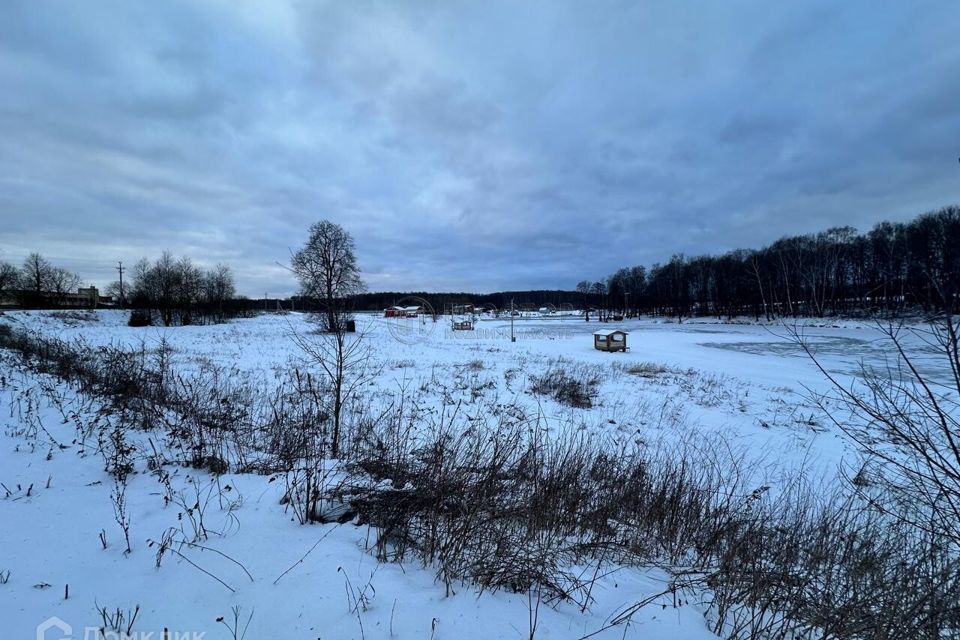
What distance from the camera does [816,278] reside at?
51.9m

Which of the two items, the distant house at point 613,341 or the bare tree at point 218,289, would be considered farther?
the bare tree at point 218,289

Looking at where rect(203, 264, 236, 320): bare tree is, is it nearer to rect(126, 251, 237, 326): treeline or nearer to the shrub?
rect(126, 251, 237, 326): treeline

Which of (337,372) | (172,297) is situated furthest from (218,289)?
(337,372)

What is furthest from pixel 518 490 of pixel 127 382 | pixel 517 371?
pixel 517 371

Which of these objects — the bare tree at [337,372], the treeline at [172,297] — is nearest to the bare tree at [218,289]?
the treeline at [172,297]

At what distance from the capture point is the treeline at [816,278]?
2.71 m

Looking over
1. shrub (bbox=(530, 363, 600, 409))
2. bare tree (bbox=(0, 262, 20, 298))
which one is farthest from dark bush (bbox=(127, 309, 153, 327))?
shrub (bbox=(530, 363, 600, 409))

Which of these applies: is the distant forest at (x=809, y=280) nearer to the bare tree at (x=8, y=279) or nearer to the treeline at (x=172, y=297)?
the treeline at (x=172, y=297)

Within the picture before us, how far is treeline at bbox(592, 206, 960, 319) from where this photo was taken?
107 inches

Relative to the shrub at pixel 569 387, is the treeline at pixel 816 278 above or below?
above

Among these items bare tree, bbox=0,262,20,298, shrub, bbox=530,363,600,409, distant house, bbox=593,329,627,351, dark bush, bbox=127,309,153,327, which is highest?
bare tree, bbox=0,262,20,298

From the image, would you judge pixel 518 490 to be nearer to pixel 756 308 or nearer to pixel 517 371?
pixel 517 371

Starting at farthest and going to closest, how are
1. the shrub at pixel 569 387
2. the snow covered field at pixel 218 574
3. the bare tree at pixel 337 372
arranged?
the shrub at pixel 569 387 < the bare tree at pixel 337 372 < the snow covered field at pixel 218 574

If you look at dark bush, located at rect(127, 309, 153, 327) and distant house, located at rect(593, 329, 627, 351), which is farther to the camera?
dark bush, located at rect(127, 309, 153, 327)
